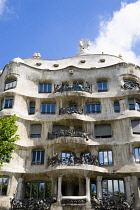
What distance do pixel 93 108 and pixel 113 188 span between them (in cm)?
899

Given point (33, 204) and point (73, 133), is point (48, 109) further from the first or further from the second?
point (33, 204)

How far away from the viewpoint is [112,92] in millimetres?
27828

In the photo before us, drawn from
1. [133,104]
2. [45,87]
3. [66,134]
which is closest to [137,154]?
[133,104]

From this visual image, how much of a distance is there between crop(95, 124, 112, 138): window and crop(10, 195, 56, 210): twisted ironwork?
26.9 feet

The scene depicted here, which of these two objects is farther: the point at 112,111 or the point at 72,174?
the point at 112,111

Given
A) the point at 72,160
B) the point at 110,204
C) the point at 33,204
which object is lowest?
the point at 33,204

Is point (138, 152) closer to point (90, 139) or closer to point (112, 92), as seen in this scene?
point (90, 139)

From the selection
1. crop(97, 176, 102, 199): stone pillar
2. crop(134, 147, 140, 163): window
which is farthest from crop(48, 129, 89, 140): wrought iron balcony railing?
crop(134, 147, 140, 163): window

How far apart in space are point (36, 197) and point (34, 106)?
10.1m

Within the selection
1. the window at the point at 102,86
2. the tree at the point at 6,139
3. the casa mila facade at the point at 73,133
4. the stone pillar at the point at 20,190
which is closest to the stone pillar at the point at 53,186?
the casa mila facade at the point at 73,133

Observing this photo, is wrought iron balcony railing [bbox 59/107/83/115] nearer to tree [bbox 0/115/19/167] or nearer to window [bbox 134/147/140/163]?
window [bbox 134/147/140/163]

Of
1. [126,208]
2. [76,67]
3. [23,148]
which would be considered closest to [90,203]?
[126,208]

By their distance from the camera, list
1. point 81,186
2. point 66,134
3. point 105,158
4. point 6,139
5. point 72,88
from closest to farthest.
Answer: point 6,139 → point 81,186 → point 105,158 → point 66,134 → point 72,88

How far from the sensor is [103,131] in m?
25.9
